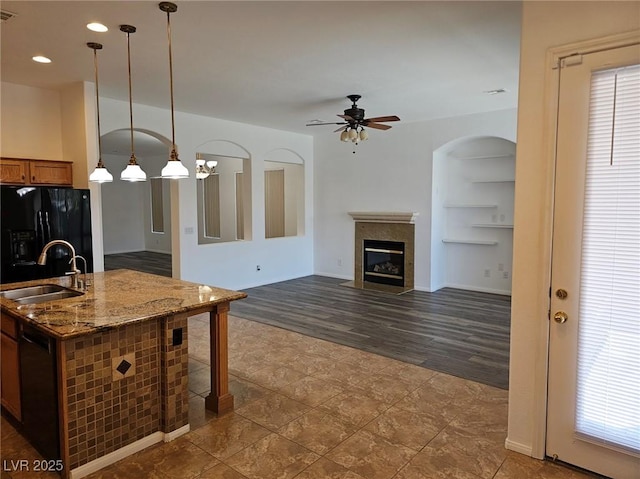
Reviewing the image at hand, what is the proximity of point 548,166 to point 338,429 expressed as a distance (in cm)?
214

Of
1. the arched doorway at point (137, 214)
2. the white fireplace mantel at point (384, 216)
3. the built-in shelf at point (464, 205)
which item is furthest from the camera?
the arched doorway at point (137, 214)

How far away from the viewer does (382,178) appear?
25.2ft

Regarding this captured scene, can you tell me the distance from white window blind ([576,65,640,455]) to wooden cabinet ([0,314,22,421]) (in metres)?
3.46

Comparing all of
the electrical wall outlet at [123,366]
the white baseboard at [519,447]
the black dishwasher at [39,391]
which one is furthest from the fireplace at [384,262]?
the black dishwasher at [39,391]

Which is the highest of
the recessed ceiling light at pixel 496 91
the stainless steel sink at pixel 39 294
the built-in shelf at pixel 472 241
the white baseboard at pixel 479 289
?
the recessed ceiling light at pixel 496 91

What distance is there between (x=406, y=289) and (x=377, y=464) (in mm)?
5033

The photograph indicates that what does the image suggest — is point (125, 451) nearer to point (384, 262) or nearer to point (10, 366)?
point (10, 366)

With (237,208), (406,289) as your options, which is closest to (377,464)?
(406,289)

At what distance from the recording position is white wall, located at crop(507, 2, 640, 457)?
2307mm

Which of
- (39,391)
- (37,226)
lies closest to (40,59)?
(37,226)

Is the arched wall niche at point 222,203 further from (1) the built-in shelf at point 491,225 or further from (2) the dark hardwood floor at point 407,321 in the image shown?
(1) the built-in shelf at point 491,225

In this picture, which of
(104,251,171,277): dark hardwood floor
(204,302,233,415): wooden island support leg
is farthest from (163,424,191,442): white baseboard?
(104,251,171,277): dark hardwood floor

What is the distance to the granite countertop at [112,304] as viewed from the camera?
→ 2.29 meters

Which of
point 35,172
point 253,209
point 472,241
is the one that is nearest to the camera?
point 35,172
